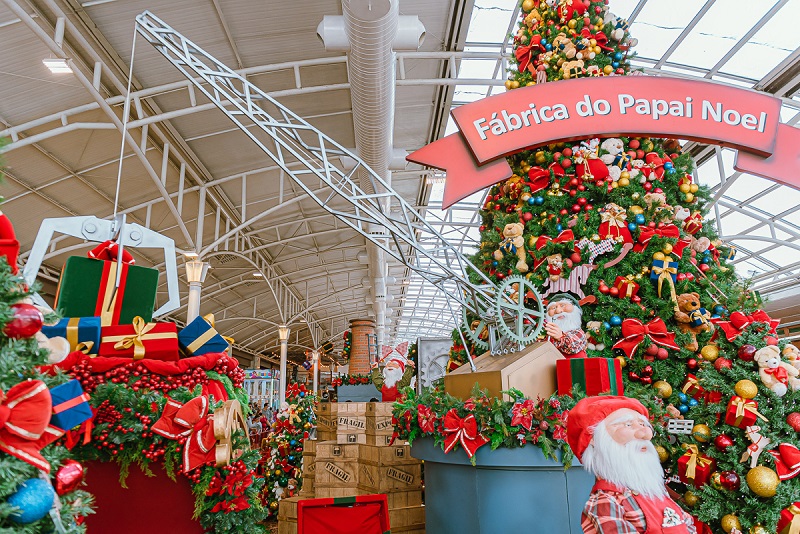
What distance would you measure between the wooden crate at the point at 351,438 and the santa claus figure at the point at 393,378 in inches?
52.0

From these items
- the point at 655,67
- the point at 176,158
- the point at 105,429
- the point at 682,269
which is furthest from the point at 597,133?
the point at 176,158

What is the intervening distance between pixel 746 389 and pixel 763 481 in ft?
1.59

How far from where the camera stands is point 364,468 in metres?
5.45

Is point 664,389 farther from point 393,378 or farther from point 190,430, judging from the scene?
point 393,378

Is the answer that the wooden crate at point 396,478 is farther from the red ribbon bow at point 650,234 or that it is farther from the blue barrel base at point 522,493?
the red ribbon bow at point 650,234


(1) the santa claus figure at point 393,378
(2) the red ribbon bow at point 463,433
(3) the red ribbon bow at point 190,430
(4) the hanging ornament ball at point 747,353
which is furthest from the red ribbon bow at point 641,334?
(1) the santa claus figure at point 393,378

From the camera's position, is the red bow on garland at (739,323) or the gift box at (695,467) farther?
the red bow on garland at (739,323)

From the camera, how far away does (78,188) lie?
10875 mm

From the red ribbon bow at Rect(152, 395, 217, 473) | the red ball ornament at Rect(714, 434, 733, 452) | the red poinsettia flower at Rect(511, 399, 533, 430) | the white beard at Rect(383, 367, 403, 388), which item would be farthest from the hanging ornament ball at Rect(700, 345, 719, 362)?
the white beard at Rect(383, 367, 403, 388)

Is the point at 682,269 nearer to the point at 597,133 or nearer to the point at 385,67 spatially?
the point at 597,133

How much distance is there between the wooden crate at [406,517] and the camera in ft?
14.9

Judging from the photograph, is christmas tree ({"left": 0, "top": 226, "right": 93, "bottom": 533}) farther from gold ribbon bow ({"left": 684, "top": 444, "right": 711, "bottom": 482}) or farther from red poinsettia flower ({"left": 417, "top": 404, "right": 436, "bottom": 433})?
gold ribbon bow ({"left": 684, "top": 444, "right": 711, "bottom": 482})

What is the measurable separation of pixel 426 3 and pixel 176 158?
6487 millimetres

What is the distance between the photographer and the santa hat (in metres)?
2.14
